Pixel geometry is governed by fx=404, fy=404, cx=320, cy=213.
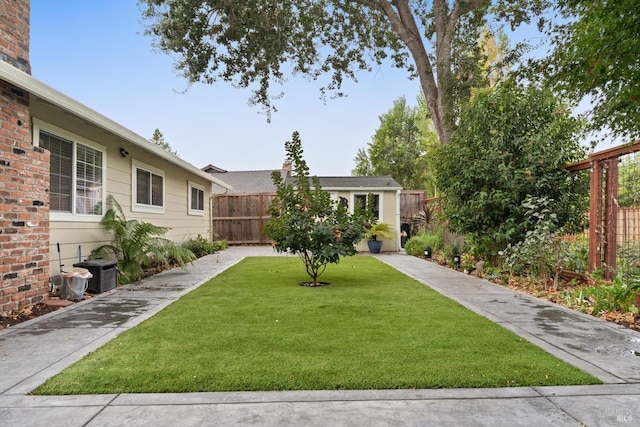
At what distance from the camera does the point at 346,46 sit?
45.0ft

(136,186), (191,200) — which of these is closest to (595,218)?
(136,186)

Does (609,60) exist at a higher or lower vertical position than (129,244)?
higher

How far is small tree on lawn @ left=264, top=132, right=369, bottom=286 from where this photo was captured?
6750mm

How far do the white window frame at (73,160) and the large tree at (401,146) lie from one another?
81.9 feet

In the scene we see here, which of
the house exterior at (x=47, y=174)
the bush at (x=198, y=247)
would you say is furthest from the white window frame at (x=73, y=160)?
the bush at (x=198, y=247)

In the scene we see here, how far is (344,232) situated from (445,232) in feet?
18.7

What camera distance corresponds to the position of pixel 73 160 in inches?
252

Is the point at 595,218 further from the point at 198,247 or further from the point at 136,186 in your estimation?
the point at 198,247

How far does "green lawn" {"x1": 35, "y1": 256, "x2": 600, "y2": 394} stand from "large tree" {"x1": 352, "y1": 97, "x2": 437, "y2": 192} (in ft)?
84.4

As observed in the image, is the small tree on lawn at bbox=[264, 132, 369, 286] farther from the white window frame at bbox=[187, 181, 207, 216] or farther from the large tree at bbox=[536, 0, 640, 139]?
the white window frame at bbox=[187, 181, 207, 216]

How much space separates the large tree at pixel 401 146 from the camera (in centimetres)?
3023

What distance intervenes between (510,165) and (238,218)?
40.1 feet

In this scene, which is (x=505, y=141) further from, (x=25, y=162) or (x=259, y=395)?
(x=25, y=162)

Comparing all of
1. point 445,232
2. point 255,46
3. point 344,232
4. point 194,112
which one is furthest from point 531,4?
point 194,112
